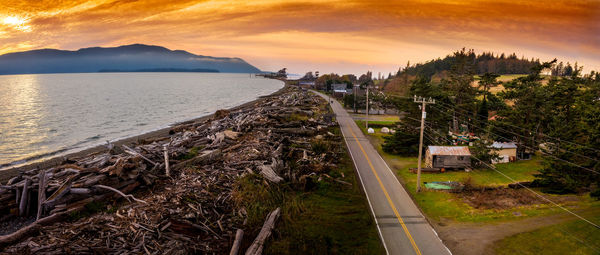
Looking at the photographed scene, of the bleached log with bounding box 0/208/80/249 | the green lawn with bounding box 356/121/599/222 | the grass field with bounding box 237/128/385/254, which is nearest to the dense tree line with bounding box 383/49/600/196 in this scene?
the green lawn with bounding box 356/121/599/222

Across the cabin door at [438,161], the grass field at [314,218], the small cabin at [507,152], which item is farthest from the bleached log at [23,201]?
the small cabin at [507,152]

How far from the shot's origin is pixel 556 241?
1898 cm

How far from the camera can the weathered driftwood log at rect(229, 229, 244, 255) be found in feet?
46.2

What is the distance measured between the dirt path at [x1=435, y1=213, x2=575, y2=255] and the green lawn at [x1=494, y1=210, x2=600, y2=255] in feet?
1.55

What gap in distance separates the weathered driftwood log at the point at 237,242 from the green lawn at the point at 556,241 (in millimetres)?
15290

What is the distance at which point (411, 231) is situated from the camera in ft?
65.5

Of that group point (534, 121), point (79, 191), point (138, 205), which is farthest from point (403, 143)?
point (79, 191)

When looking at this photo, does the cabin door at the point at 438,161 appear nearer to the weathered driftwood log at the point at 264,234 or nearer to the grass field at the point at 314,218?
the grass field at the point at 314,218

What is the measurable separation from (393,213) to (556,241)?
33.0ft

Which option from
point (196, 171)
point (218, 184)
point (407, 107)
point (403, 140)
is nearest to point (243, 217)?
point (218, 184)

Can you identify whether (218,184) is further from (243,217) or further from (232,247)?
(232,247)

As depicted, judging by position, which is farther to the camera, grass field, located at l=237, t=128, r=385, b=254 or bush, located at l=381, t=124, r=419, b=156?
bush, located at l=381, t=124, r=419, b=156

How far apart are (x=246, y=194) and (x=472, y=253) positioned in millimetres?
14284

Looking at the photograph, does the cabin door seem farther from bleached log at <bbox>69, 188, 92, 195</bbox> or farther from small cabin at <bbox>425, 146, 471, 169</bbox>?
bleached log at <bbox>69, 188, 92, 195</bbox>
